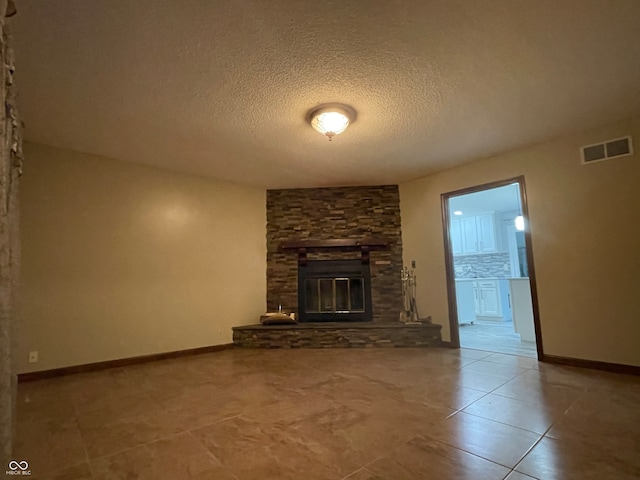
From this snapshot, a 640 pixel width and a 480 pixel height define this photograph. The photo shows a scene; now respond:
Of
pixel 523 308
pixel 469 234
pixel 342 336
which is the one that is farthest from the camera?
pixel 469 234

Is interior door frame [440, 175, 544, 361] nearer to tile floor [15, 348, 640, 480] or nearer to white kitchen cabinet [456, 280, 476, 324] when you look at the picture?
tile floor [15, 348, 640, 480]

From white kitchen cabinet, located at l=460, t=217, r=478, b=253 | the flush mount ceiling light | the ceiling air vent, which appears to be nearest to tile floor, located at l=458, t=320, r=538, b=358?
white kitchen cabinet, located at l=460, t=217, r=478, b=253

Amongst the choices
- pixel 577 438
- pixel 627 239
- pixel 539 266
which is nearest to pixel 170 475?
pixel 577 438

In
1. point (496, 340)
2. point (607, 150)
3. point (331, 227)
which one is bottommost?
point (496, 340)

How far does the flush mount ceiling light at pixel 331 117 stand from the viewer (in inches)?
98.7

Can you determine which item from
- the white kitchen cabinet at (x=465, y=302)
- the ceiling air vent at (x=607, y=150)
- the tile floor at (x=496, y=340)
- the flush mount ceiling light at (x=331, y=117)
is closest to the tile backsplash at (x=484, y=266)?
the white kitchen cabinet at (x=465, y=302)

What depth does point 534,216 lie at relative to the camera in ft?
11.1

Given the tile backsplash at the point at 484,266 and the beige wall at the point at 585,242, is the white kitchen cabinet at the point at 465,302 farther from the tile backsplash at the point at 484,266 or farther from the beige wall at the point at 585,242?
the beige wall at the point at 585,242

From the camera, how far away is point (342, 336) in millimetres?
4102

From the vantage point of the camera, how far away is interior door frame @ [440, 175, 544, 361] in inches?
131

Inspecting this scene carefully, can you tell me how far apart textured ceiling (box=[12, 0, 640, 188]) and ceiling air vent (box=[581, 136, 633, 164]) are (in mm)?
228

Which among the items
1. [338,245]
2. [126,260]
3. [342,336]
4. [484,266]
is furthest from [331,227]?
[484,266]

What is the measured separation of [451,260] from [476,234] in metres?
3.74

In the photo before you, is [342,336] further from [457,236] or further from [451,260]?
[457,236]
